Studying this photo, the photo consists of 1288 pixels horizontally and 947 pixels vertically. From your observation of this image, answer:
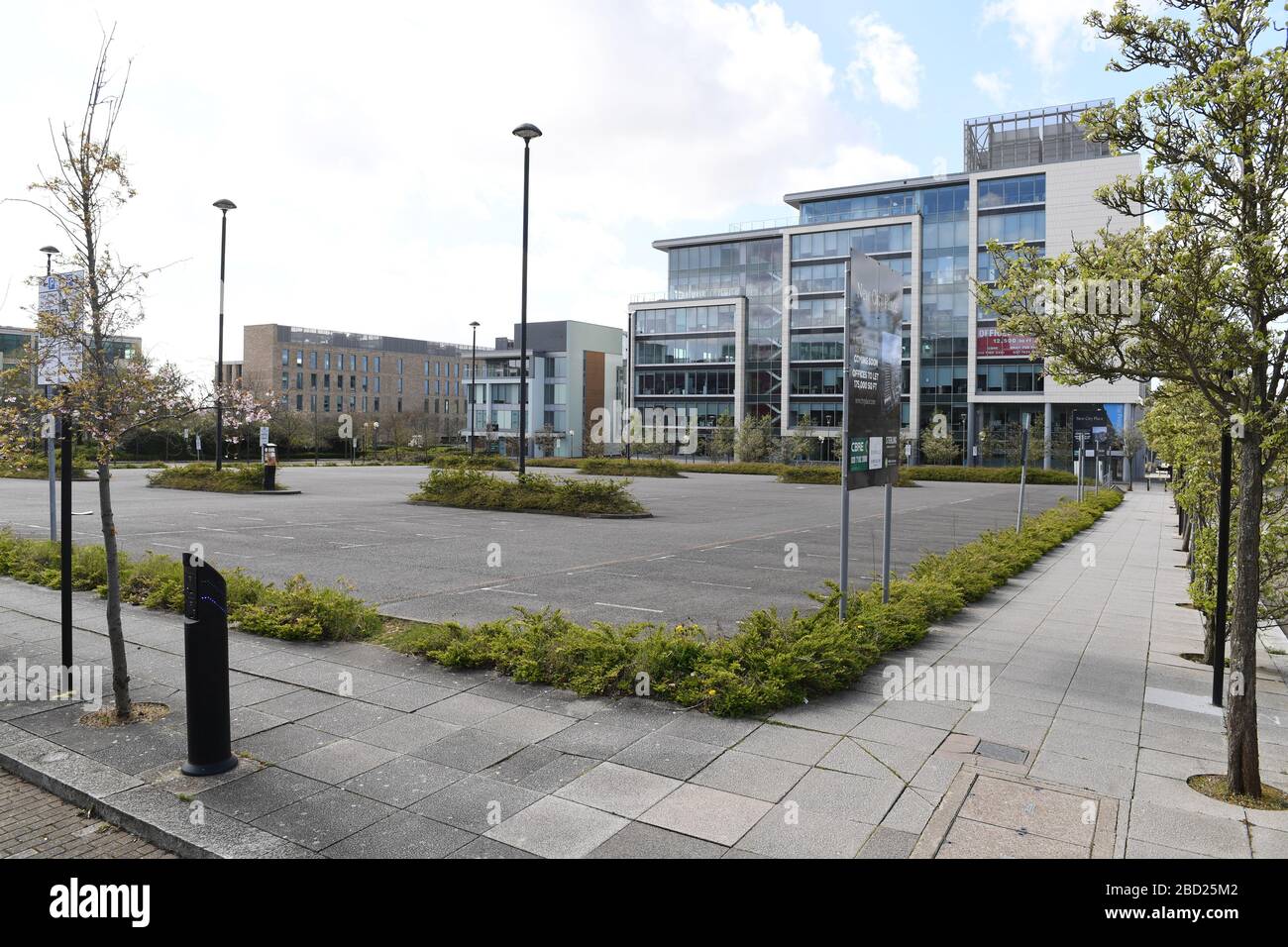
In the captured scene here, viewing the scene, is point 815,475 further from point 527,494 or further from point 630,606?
point 630,606

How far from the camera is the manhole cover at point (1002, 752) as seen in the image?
215 inches

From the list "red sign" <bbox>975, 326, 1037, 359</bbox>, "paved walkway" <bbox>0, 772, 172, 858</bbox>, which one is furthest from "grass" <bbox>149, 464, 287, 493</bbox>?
"red sign" <bbox>975, 326, 1037, 359</bbox>

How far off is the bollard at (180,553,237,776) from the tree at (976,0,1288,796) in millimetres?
5664

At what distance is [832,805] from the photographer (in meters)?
4.67

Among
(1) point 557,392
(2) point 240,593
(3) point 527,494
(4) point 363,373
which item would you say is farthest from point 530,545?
(4) point 363,373

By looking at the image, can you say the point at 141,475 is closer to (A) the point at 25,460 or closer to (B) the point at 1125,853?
(A) the point at 25,460

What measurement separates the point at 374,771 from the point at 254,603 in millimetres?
4837

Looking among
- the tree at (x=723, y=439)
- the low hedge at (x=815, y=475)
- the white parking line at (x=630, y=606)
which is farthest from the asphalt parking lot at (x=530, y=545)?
the tree at (x=723, y=439)

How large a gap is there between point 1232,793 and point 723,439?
70117mm

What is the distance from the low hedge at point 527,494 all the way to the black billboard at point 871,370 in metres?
14.1

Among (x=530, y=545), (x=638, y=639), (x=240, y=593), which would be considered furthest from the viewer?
(x=530, y=545)

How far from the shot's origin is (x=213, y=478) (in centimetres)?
3169
